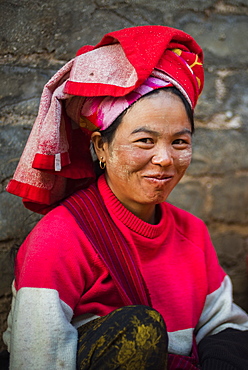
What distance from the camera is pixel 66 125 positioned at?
1773mm

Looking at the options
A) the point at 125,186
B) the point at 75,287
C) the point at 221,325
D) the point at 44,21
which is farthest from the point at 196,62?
the point at 221,325

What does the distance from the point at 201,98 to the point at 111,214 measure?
3.55 feet

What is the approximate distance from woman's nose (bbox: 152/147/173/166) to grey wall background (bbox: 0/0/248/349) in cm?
80

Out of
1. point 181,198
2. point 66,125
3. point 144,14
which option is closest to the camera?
point 66,125

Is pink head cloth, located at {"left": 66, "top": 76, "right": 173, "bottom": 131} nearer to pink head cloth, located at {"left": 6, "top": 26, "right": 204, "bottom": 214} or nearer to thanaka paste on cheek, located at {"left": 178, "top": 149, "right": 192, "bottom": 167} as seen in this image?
pink head cloth, located at {"left": 6, "top": 26, "right": 204, "bottom": 214}

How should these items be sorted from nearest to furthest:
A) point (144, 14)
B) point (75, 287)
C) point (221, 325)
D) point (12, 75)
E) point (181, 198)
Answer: point (75, 287)
point (221, 325)
point (12, 75)
point (144, 14)
point (181, 198)

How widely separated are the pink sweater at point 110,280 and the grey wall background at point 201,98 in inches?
19.7

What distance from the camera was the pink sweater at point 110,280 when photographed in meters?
1.45

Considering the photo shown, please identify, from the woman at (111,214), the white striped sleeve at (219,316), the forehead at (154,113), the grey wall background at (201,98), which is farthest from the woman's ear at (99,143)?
the white striped sleeve at (219,316)

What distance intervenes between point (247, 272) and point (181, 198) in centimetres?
65

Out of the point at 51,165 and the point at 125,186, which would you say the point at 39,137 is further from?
the point at 125,186

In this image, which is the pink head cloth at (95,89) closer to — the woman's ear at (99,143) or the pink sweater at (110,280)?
the woman's ear at (99,143)

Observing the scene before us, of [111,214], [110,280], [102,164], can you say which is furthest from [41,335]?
[102,164]

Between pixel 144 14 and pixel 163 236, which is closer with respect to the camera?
pixel 163 236
